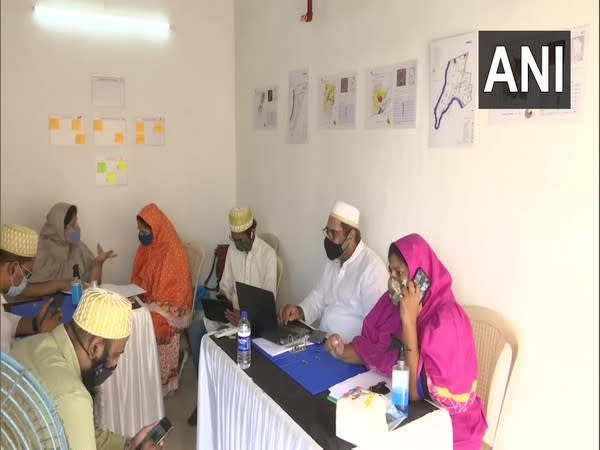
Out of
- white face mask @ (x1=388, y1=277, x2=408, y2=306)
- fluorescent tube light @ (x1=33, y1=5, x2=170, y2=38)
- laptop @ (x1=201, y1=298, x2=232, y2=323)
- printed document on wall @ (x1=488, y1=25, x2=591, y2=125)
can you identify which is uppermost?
fluorescent tube light @ (x1=33, y1=5, x2=170, y2=38)

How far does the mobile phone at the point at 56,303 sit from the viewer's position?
2492mm

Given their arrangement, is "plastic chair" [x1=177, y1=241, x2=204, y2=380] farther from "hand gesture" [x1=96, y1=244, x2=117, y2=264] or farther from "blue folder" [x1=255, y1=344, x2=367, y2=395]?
"blue folder" [x1=255, y1=344, x2=367, y2=395]

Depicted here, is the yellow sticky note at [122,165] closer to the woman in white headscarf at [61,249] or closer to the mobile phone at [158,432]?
the woman in white headscarf at [61,249]

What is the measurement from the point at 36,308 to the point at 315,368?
1597 millimetres

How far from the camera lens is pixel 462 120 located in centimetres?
188

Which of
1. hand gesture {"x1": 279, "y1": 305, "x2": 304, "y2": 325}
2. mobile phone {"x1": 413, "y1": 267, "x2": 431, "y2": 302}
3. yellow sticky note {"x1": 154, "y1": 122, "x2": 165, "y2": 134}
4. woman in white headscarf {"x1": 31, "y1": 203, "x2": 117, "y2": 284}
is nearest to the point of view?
mobile phone {"x1": 413, "y1": 267, "x2": 431, "y2": 302}

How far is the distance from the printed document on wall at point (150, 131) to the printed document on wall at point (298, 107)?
3.46 feet

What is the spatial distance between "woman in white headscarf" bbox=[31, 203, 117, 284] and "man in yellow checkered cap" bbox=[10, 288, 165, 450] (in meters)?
1.69

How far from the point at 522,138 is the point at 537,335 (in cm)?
68

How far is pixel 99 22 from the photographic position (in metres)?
3.21

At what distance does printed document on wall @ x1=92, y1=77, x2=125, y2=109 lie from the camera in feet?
10.8

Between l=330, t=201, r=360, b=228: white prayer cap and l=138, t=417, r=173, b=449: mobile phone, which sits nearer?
l=138, t=417, r=173, b=449: mobile phone

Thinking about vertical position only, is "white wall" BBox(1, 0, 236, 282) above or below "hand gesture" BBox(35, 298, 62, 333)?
above

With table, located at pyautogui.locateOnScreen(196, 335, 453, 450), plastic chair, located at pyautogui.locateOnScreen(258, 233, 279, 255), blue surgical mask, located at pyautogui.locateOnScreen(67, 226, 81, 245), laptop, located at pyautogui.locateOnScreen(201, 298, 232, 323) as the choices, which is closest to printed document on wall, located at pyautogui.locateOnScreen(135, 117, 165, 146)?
blue surgical mask, located at pyautogui.locateOnScreen(67, 226, 81, 245)
